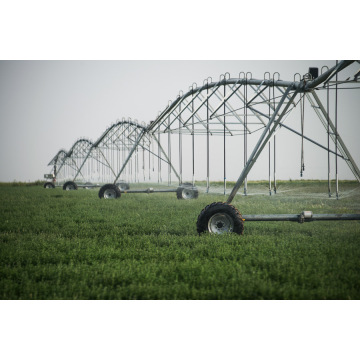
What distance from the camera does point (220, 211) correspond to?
859cm

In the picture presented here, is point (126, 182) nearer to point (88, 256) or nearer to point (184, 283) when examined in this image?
point (88, 256)

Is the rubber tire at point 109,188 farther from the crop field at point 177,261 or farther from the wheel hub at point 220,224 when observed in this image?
the wheel hub at point 220,224

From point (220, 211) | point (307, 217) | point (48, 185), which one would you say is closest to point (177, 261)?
point (220, 211)

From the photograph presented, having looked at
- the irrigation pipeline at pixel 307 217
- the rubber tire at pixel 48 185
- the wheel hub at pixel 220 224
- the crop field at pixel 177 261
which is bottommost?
the crop field at pixel 177 261

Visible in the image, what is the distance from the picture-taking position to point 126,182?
95.6 feet

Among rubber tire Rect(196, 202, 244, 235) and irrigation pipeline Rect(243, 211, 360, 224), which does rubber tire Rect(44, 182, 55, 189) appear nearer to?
rubber tire Rect(196, 202, 244, 235)

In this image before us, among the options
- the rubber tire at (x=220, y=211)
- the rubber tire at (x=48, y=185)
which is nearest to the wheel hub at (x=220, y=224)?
the rubber tire at (x=220, y=211)

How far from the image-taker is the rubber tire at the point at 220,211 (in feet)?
28.0

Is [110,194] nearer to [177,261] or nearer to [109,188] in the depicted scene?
[109,188]

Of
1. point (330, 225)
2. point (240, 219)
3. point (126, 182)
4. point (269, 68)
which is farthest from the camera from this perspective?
point (126, 182)

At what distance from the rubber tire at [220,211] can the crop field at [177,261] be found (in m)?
0.22

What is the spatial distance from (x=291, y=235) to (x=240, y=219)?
52.1 inches

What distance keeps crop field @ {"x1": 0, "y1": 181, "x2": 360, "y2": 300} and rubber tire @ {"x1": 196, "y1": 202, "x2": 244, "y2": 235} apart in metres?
0.22
